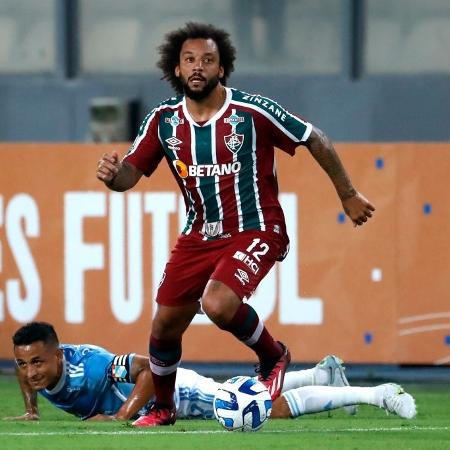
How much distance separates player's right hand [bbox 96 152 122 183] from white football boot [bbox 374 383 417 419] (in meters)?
1.93

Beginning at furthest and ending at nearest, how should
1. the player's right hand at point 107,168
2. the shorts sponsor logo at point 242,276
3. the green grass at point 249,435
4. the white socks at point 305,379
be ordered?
the white socks at point 305,379 < the player's right hand at point 107,168 < the shorts sponsor logo at point 242,276 < the green grass at point 249,435

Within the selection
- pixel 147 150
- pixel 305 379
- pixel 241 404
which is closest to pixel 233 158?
pixel 147 150

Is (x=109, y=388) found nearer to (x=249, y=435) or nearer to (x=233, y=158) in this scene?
(x=249, y=435)

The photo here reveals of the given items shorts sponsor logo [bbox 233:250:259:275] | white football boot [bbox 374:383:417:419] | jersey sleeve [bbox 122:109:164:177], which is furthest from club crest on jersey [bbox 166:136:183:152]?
white football boot [bbox 374:383:417:419]

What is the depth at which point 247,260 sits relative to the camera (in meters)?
8.51

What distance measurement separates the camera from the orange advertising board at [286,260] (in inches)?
488

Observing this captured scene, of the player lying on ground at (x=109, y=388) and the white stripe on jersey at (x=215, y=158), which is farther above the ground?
the white stripe on jersey at (x=215, y=158)

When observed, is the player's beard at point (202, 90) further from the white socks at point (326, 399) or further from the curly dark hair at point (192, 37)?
the white socks at point (326, 399)

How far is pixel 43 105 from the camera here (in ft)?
53.6

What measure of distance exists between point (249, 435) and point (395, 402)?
4.50 ft

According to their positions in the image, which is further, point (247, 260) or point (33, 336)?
point (33, 336)

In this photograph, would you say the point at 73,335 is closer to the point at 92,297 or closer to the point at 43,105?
the point at 92,297

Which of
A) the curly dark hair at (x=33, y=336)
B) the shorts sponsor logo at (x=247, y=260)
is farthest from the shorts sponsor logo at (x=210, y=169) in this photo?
the curly dark hair at (x=33, y=336)

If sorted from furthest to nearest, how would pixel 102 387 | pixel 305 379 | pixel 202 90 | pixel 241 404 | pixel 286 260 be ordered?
pixel 286 260 < pixel 305 379 < pixel 102 387 < pixel 202 90 < pixel 241 404
